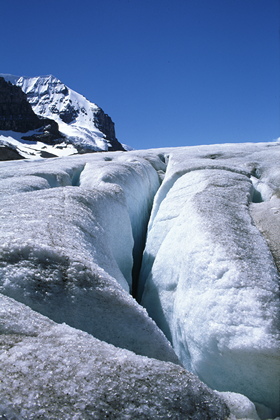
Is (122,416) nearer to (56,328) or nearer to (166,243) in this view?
(56,328)

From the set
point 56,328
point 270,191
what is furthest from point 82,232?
point 270,191

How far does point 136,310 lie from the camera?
265cm

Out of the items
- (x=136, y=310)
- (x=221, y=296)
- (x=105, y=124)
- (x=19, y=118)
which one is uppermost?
(x=105, y=124)

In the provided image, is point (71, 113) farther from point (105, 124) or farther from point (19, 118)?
Answer: point (19, 118)

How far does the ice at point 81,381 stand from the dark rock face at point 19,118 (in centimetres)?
10375

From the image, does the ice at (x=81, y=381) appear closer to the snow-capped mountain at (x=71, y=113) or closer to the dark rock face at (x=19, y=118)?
the dark rock face at (x=19, y=118)

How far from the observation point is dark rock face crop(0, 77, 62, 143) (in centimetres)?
9969

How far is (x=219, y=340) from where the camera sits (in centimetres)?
330

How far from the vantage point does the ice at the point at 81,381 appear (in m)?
1.50

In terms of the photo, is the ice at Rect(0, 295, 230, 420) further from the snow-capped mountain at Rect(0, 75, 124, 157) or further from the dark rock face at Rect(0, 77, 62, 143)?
the snow-capped mountain at Rect(0, 75, 124, 157)

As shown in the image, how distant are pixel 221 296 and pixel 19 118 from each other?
376 ft

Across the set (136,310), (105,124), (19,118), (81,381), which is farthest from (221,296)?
(105,124)

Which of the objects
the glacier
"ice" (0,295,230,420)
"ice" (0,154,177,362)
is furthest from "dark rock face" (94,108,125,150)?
"ice" (0,295,230,420)

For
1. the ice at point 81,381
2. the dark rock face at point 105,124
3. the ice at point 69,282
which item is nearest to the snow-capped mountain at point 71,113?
the dark rock face at point 105,124
